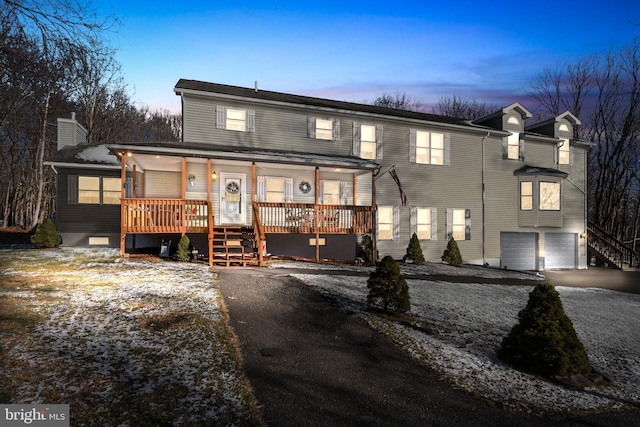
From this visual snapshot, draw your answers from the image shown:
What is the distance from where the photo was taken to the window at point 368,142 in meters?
17.8

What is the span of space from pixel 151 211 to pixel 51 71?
6.15 meters

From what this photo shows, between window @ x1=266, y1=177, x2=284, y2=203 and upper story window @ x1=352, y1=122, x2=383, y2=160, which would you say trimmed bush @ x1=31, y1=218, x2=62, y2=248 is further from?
upper story window @ x1=352, y1=122, x2=383, y2=160

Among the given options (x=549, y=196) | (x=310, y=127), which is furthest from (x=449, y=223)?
(x=310, y=127)

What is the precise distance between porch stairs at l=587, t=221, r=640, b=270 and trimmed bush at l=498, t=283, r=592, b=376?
852 inches

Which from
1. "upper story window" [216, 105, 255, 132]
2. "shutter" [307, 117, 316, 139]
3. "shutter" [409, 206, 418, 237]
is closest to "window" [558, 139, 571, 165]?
"shutter" [409, 206, 418, 237]

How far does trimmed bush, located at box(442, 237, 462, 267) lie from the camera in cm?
1781

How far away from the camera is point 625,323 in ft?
30.0

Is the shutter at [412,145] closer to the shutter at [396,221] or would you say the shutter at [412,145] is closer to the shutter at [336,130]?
the shutter at [396,221]

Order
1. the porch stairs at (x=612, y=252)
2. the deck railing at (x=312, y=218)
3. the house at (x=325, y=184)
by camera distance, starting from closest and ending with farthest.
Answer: the house at (x=325, y=184) → the deck railing at (x=312, y=218) → the porch stairs at (x=612, y=252)

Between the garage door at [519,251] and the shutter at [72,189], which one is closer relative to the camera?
the shutter at [72,189]

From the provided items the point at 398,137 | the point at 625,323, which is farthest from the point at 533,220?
the point at 625,323

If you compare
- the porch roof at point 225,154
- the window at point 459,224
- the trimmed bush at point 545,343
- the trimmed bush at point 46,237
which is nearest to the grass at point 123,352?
the trimmed bush at point 545,343

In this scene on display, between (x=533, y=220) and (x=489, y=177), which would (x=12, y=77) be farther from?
(x=533, y=220)

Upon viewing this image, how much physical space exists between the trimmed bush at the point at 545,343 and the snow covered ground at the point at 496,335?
0.88 feet
